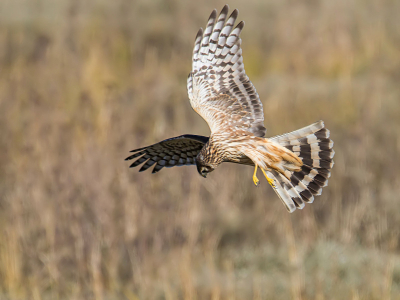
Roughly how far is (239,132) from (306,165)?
600mm

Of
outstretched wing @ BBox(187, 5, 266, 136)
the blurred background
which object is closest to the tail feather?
outstretched wing @ BBox(187, 5, 266, 136)

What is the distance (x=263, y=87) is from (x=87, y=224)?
19.8 ft

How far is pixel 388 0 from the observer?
18312 mm

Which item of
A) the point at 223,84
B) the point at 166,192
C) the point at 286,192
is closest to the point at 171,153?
the point at 223,84

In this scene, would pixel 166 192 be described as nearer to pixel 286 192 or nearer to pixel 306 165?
pixel 286 192

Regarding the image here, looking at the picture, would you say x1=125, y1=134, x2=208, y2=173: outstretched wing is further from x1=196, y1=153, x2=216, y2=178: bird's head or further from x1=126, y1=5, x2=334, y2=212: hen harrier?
x1=196, y1=153, x2=216, y2=178: bird's head

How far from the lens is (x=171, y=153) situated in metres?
5.01

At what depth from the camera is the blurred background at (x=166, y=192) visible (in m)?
7.16

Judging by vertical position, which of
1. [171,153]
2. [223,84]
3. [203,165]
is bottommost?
[203,165]

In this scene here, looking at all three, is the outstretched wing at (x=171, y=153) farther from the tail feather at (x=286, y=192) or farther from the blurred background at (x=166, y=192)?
the blurred background at (x=166, y=192)

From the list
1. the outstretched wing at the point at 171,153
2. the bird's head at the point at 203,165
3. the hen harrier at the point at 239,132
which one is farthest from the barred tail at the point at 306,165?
the outstretched wing at the point at 171,153

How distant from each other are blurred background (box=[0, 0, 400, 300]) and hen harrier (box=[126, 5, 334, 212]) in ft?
6.33

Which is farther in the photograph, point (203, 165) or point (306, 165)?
point (306, 165)

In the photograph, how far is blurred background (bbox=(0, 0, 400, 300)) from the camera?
716 cm
